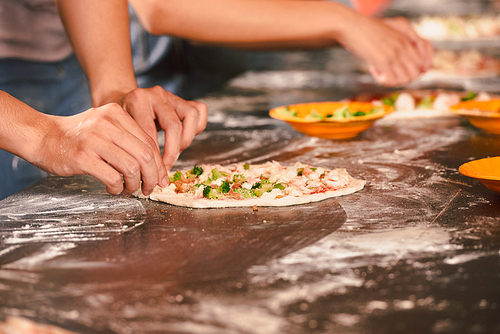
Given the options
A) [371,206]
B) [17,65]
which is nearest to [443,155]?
[371,206]

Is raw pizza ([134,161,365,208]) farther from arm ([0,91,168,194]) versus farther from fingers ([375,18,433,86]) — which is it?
fingers ([375,18,433,86])

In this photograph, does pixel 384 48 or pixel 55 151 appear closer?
pixel 55 151

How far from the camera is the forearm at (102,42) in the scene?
1.45 metres

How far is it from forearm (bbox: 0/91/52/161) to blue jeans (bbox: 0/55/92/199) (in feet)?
2.95

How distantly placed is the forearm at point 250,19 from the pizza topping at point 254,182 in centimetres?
74

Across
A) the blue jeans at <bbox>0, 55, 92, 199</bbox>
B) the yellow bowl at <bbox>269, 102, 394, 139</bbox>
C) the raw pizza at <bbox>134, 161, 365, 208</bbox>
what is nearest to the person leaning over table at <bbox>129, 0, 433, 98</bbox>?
the yellow bowl at <bbox>269, 102, 394, 139</bbox>

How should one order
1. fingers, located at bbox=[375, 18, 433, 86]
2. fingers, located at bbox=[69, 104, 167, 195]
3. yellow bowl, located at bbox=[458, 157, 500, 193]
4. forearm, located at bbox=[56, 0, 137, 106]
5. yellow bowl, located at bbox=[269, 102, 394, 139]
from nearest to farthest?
→ 1. fingers, located at bbox=[69, 104, 167, 195]
2. yellow bowl, located at bbox=[458, 157, 500, 193]
3. forearm, located at bbox=[56, 0, 137, 106]
4. yellow bowl, located at bbox=[269, 102, 394, 139]
5. fingers, located at bbox=[375, 18, 433, 86]

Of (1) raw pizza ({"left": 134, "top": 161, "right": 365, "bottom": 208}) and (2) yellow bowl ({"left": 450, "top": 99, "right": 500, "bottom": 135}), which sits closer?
(1) raw pizza ({"left": 134, "top": 161, "right": 365, "bottom": 208})

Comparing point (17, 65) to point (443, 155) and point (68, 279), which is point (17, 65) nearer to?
point (68, 279)

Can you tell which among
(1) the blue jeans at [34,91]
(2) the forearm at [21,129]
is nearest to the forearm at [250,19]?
(1) the blue jeans at [34,91]

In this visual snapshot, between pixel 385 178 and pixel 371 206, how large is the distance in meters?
0.25

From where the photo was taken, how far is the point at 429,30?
5648mm

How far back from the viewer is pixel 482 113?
5.86 feet

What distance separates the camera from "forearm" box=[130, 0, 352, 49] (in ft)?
6.15
